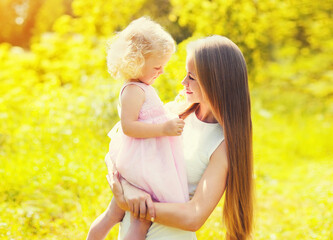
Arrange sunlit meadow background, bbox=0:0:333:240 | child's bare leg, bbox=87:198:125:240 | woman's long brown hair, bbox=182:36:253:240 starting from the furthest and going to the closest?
sunlit meadow background, bbox=0:0:333:240, child's bare leg, bbox=87:198:125:240, woman's long brown hair, bbox=182:36:253:240

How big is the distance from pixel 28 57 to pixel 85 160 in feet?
11.4

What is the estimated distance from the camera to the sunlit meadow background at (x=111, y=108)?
329 centimetres

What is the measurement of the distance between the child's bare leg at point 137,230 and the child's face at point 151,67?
2.00 ft

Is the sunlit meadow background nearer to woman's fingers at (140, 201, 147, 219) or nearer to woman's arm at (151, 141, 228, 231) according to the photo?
woman's arm at (151, 141, 228, 231)

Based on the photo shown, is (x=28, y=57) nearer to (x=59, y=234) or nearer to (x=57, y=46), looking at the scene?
(x=57, y=46)

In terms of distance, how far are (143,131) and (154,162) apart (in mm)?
141

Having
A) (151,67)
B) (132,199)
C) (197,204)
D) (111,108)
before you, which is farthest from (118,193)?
(111,108)

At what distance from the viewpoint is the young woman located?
1660 millimetres

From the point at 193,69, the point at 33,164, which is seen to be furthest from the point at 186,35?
the point at 193,69

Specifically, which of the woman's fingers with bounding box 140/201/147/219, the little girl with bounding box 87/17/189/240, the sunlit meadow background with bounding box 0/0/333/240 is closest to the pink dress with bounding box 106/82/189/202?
the little girl with bounding box 87/17/189/240

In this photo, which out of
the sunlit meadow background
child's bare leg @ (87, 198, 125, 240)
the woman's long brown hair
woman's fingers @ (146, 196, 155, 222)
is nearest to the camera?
woman's fingers @ (146, 196, 155, 222)

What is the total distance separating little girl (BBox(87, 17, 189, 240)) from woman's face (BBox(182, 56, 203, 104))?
11 centimetres

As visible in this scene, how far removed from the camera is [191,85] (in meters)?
1.85

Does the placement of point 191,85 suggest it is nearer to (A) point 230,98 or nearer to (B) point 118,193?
(A) point 230,98
